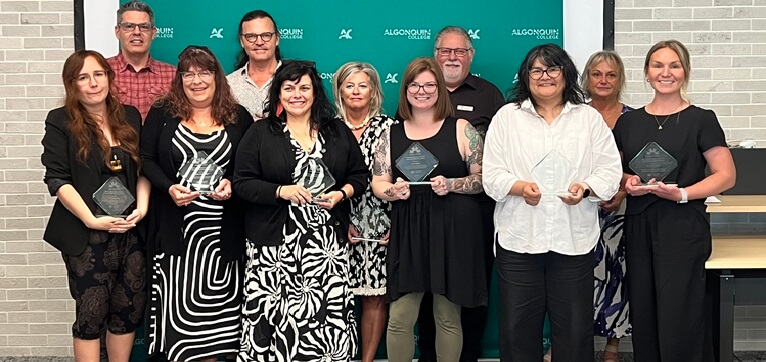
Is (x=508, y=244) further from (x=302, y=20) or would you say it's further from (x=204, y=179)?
(x=302, y=20)

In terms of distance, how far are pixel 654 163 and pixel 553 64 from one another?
2.08ft

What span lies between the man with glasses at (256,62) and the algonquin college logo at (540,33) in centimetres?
145

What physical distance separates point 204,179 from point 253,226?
0.30 metres

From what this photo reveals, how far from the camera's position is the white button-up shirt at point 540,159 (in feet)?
10.8

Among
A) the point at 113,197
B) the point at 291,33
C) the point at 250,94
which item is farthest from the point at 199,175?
the point at 291,33

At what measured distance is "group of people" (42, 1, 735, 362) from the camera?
11.0 ft

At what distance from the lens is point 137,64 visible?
4.08m

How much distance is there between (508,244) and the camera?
132 inches

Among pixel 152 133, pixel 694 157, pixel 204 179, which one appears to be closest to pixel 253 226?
pixel 204 179

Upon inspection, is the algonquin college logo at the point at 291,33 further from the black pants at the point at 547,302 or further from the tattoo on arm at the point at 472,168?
the black pants at the point at 547,302

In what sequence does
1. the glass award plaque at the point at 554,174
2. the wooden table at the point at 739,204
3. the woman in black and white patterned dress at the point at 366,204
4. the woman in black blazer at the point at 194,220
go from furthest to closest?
the wooden table at the point at 739,204, the woman in black and white patterned dress at the point at 366,204, the woman in black blazer at the point at 194,220, the glass award plaque at the point at 554,174

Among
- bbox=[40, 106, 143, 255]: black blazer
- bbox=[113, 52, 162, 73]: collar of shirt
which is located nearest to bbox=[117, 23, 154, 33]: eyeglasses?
bbox=[113, 52, 162, 73]: collar of shirt

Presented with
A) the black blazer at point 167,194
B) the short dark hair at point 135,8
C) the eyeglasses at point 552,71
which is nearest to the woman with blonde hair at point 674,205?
the eyeglasses at point 552,71

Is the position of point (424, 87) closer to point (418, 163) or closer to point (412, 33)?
point (418, 163)
